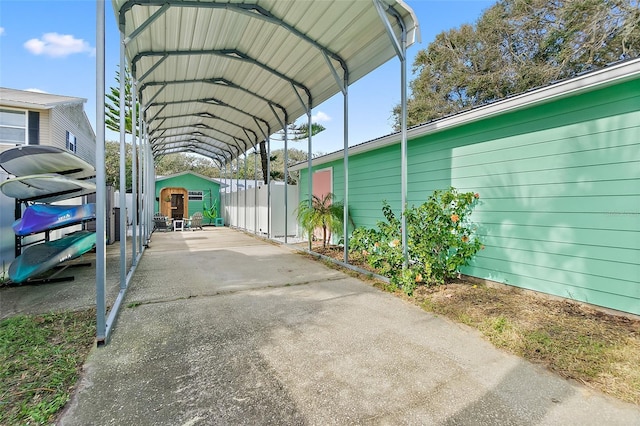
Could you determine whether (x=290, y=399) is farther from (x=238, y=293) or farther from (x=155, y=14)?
(x=155, y=14)

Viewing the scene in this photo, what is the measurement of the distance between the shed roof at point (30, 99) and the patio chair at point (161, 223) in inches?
199

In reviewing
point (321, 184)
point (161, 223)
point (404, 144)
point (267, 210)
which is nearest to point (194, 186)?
point (161, 223)

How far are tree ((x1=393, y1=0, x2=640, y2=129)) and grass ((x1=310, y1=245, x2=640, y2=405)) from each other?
8.55m

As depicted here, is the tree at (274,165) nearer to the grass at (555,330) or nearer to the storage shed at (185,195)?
the storage shed at (185,195)

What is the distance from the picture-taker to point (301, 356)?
2289 mm

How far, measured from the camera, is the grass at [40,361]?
1669 mm

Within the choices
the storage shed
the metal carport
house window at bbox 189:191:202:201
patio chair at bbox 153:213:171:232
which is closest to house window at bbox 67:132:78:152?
patio chair at bbox 153:213:171:232

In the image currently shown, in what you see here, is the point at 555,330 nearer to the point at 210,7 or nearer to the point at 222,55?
the point at 210,7

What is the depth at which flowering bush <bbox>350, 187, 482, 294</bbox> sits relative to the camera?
3.96 metres

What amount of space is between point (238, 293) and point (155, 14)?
374cm

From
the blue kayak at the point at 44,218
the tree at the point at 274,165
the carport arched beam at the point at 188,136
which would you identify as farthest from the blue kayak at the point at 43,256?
the tree at the point at 274,165

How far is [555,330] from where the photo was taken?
264cm

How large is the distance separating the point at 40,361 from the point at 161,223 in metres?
11.9

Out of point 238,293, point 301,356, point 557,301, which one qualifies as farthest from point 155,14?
point 557,301
